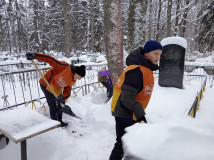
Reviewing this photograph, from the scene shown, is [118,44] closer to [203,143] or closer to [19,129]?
[19,129]

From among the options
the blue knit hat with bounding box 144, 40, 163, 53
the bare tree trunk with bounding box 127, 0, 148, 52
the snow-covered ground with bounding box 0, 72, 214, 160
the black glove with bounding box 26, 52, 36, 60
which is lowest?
the snow-covered ground with bounding box 0, 72, 214, 160

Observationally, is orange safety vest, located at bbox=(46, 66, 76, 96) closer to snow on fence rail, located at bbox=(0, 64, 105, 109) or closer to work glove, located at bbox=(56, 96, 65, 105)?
work glove, located at bbox=(56, 96, 65, 105)

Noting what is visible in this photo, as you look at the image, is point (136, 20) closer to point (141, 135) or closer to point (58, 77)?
point (58, 77)

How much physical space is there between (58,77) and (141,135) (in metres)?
2.80

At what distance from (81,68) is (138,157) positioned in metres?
2.73

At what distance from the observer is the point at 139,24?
6.73 metres

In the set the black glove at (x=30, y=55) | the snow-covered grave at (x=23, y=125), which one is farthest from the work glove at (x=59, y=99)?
the black glove at (x=30, y=55)

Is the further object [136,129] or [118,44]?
[118,44]

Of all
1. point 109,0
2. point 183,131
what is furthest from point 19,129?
point 109,0

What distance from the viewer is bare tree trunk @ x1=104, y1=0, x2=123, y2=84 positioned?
3.84 m

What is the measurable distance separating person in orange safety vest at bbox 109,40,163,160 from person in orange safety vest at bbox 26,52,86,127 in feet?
5.02

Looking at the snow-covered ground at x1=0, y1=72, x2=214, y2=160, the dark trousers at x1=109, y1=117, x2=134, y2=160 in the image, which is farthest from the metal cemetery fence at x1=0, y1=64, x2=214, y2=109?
the dark trousers at x1=109, y1=117, x2=134, y2=160

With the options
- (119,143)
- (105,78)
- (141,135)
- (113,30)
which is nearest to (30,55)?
(113,30)

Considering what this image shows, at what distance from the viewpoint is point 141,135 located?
808 mm
